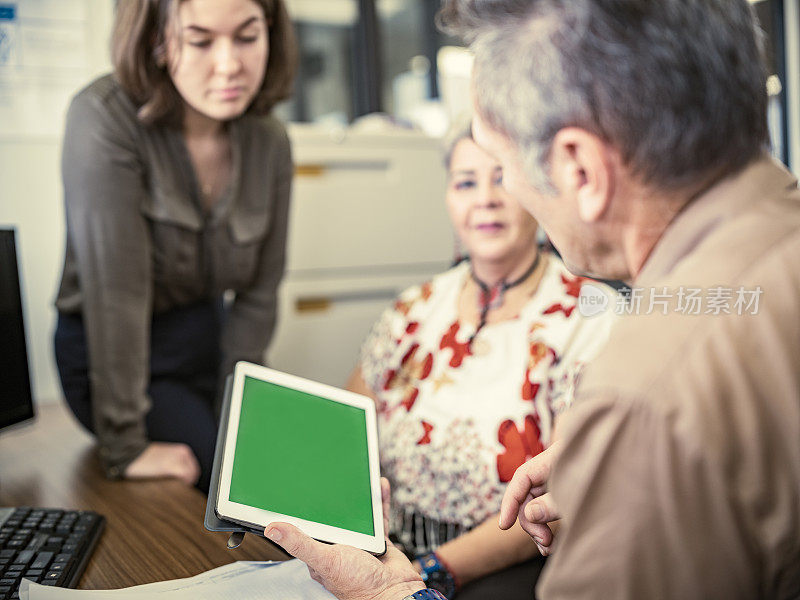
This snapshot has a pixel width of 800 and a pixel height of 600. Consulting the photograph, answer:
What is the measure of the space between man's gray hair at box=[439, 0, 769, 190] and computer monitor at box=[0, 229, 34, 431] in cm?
86

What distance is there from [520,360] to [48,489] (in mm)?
696

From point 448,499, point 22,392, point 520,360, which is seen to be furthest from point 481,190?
point 22,392

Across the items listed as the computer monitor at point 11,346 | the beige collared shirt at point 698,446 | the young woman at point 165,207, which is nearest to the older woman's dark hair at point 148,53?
the young woman at point 165,207

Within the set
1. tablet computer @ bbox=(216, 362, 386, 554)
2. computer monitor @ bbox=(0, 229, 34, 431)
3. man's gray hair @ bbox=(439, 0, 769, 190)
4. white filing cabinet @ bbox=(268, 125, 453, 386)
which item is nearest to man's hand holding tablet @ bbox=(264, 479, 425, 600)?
tablet computer @ bbox=(216, 362, 386, 554)

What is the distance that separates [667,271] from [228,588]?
1.59 ft

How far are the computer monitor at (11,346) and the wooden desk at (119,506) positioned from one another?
10 cm

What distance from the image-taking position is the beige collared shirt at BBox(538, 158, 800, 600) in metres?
0.41

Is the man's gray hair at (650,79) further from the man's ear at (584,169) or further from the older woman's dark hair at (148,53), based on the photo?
the older woman's dark hair at (148,53)

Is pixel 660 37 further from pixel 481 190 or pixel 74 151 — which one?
pixel 74 151

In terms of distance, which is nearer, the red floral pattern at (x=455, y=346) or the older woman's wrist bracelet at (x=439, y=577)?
the older woman's wrist bracelet at (x=439, y=577)

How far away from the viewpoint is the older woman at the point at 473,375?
107cm

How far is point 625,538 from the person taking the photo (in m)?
0.42

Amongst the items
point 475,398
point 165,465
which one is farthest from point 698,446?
point 165,465

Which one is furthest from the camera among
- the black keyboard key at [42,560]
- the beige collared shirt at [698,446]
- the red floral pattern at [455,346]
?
the red floral pattern at [455,346]
